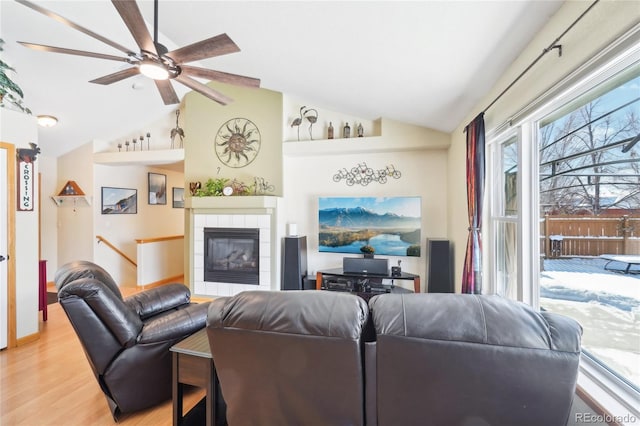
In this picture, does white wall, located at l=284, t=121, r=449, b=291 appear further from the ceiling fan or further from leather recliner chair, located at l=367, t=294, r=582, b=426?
leather recliner chair, located at l=367, t=294, r=582, b=426

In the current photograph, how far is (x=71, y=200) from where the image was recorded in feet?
16.1

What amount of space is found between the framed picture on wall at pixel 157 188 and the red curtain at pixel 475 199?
5.82 meters

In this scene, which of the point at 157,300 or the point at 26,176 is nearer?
the point at 157,300

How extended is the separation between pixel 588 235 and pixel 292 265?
3219 millimetres

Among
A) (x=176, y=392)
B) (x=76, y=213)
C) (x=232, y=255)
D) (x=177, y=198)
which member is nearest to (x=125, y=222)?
(x=76, y=213)

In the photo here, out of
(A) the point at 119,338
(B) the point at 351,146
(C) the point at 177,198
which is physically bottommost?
(A) the point at 119,338

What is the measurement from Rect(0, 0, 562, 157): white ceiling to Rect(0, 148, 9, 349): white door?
138 centimetres

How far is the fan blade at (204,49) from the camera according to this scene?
1799 mm

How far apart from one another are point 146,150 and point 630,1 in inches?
226

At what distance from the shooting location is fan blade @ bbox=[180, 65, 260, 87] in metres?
2.11

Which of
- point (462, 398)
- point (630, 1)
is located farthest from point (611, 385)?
point (630, 1)

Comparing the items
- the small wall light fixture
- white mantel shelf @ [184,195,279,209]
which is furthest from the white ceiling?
white mantel shelf @ [184,195,279,209]

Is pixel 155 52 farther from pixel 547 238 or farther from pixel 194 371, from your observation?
pixel 547 238

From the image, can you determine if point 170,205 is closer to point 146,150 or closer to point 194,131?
point 146,150
